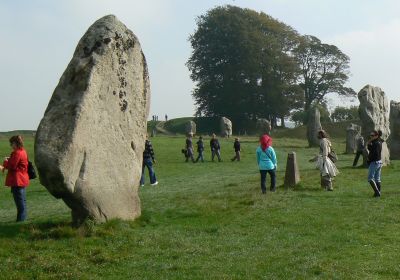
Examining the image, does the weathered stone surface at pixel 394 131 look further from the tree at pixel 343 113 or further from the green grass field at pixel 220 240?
the tree at pixel 343 113

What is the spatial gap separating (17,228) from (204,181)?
43.1 ft

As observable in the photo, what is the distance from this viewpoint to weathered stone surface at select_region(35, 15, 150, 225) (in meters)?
12.0

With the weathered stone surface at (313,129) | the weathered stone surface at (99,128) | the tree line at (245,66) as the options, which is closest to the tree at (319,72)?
the tree line at (245,66)

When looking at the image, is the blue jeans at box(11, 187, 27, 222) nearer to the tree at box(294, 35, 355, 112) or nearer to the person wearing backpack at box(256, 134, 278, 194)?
the person wearing backpack at box(256, 134, 278, 194)

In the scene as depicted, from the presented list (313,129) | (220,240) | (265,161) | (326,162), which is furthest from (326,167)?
(313,129)

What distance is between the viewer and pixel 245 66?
84938 millimetres

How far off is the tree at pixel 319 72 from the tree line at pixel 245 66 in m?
2.13

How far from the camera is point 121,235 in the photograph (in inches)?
485

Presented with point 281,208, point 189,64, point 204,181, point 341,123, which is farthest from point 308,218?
point 189,64

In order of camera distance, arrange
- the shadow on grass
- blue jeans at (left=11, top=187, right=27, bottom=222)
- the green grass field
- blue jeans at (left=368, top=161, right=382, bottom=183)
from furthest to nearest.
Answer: blue jeans at (left=368, top=161, right=382, bottom=183) < blue jeans at (left=11, top=187, right=27, bottom=222) < the shadow on grass < the green grass field

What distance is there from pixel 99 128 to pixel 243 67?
241 ft

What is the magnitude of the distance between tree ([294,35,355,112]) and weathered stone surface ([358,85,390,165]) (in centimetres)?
6026

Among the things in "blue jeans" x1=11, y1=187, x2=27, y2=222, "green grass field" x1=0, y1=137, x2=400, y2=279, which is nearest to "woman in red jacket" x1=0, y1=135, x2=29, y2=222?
"blue jeans" x1=11, y1=187, x2=27, y2=222

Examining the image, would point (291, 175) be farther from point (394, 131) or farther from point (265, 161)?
point (394, 131)
